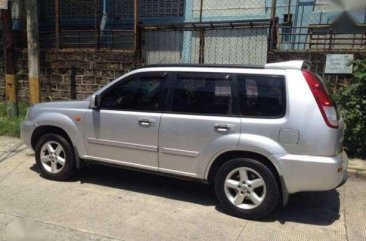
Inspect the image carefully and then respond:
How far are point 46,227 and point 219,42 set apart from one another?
5797 mm

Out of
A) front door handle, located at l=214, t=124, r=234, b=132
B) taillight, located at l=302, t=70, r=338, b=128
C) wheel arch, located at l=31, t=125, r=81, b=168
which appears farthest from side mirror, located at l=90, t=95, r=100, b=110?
taillight, located at l=302, t=70, r=338, b=128

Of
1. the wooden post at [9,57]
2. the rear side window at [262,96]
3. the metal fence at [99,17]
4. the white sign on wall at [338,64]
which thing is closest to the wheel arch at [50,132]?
the rear side window at [262,96]

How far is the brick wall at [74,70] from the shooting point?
9.45 m

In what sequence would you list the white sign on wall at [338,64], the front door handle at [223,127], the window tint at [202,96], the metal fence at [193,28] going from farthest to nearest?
1. the metal fence at [193,28]
2. the white sign on wall at [338,64]
3. the window tint at [202,96]
4. the front door handle at [223,127]

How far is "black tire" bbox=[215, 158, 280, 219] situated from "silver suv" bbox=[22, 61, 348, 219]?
0.01 metres

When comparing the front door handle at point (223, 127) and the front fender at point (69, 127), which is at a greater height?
the front door handle at point (223, 127)

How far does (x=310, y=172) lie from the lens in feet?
14.7

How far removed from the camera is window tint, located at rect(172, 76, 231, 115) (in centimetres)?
495

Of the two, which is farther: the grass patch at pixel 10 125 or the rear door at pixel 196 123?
the grass patch at pixel 10 125

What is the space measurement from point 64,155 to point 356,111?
14.2 feet

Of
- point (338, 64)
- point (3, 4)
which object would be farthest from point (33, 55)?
point (338, 64)

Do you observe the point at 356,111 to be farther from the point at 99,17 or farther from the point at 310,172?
Answer: the point at 99,17

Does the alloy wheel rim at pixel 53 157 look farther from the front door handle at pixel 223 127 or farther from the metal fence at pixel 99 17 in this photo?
the metal fence at pixel 99 17

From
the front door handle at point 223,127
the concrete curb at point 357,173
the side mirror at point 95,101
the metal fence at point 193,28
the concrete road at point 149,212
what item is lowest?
the concrete road at point 149,212
